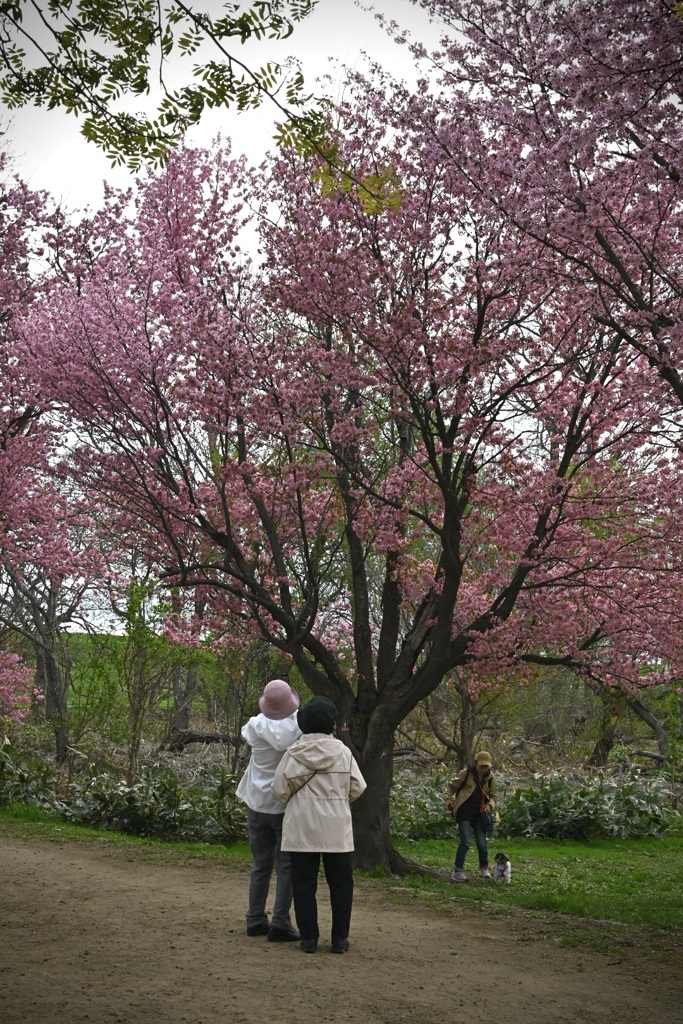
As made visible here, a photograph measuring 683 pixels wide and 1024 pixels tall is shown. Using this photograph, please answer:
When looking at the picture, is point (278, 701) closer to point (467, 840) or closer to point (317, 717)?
point (317, 717)

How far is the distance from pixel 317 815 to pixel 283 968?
89 cm

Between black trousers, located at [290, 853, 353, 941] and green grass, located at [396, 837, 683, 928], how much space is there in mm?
3323

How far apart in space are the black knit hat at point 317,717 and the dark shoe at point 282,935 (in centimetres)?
132

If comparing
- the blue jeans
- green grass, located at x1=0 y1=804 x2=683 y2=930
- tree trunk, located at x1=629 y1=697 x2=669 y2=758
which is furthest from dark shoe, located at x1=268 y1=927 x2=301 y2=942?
tree trunk, located at x1=629 y1=697 x2=669 y2=758

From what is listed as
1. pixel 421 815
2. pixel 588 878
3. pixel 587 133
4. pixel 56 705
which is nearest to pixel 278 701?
pixel 587 133

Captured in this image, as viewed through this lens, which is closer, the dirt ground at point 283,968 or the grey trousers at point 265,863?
the dirt ground at point 283,968

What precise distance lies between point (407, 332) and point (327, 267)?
121 centimetres

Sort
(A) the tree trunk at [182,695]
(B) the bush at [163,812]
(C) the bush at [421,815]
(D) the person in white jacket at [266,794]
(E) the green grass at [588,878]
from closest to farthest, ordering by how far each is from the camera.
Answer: (D) the person in white jacket at [266,794], (E) the green grass at [588,878], (B) the bush at [163,812], (C) the bush at [421,815], (A) the tree trunk at [182,695]

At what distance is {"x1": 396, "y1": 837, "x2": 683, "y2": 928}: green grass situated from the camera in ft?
30.2

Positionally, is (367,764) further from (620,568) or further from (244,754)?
(244,754)

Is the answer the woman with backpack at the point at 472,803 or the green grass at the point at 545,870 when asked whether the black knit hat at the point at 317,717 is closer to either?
the green grass at the point at 545,870

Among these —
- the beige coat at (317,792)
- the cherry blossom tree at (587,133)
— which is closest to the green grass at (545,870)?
the beige coat at (317,792)

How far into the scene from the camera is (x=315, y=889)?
244 inches

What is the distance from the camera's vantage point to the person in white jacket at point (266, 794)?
6.75m
